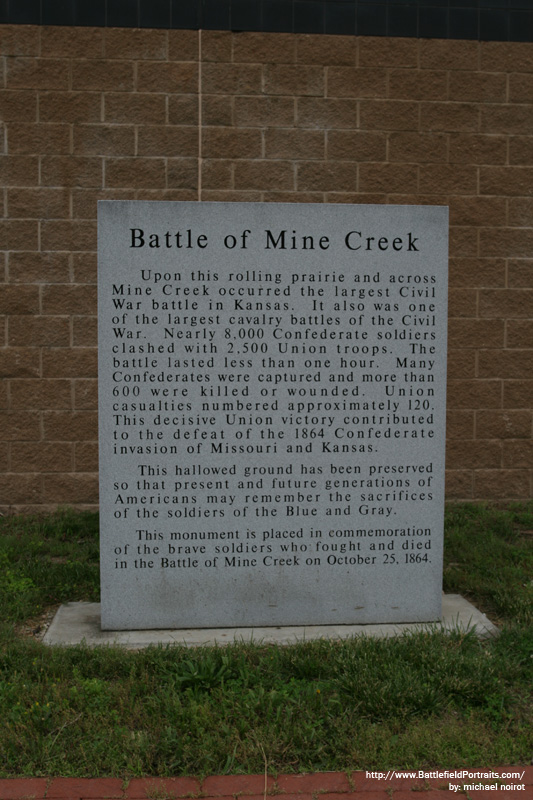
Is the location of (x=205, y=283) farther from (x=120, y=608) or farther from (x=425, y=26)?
(x=425, y=26)

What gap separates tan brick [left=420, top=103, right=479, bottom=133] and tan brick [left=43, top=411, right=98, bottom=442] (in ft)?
11.9

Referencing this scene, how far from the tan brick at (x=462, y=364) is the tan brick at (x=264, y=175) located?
1936 mm

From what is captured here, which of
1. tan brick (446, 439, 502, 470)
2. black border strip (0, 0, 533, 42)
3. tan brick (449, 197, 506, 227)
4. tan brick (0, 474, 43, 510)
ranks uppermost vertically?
black border strip (0, 0, 533, 42)

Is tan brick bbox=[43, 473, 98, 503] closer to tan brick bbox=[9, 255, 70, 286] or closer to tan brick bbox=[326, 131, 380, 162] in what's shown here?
tan brick bbox=[9, 255, 70, 286]

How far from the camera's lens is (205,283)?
4172 mm

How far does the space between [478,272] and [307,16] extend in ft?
8.23

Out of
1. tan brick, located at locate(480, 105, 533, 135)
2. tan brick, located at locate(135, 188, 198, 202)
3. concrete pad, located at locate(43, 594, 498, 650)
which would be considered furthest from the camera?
tan brick, located at locate(480, 105, 533, 135)

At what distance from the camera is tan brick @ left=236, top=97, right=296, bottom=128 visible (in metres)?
6.64

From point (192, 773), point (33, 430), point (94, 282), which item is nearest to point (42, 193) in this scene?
point (94, 282)

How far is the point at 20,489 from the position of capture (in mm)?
6578

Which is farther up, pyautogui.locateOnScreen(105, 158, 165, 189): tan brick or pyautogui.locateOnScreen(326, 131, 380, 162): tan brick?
pyautogui.locateOnScreen(326, 131, 380, 162): tan brick

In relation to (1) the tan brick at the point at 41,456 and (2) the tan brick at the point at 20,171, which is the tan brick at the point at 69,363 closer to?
(1) the tan brick at the point at 41,456

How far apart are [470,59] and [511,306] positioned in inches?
81.3

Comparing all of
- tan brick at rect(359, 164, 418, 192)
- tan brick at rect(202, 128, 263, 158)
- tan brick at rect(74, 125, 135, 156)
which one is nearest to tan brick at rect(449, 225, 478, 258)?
tan brick at rect(359, 164, 418, 192)
